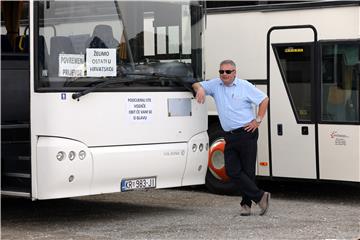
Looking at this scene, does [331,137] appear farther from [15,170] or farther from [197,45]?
[15,170]

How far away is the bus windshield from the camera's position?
7.86m

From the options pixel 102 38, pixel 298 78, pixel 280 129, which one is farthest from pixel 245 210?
pixel 102 38

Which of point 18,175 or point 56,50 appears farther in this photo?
point 18,175

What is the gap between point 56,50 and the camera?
311 inches

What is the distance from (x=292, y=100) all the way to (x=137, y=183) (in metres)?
2.96

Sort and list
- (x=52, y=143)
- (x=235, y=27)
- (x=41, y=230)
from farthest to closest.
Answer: (x=235, y=27) → (x=41, y=230) → (x=52, y=143)

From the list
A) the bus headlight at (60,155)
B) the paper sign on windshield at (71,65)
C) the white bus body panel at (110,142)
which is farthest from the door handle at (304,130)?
the bus headlight at (60,155)

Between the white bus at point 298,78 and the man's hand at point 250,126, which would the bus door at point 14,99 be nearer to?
the man's hand at point 250,126

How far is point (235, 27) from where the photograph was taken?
10883 mm

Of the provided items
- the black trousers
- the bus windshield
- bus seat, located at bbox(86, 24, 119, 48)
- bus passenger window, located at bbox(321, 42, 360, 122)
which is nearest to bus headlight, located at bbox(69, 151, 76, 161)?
the bus windshield

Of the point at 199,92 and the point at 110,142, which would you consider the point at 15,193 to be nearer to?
the point at 110,142

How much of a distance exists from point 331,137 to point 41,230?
3935 mm

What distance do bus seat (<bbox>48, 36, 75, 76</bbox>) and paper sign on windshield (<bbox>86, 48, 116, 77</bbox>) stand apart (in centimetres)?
24

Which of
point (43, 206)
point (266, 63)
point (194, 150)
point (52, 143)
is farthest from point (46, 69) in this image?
point (266, 63)
